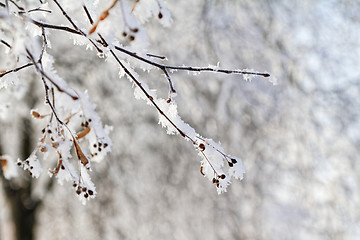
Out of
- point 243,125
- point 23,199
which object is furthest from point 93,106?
point 23,199

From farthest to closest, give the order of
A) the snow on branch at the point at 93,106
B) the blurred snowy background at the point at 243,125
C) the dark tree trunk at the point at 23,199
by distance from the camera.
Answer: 1. the dark tree trunk at the point at 23,199
2. the blurred snowy background at the point at 243,125
3. the snow on branch at the point at 93,106

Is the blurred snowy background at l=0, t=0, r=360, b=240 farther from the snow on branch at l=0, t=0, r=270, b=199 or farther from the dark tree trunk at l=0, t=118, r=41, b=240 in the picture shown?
the snow on branch at l=0, t=0, r=270, b=199

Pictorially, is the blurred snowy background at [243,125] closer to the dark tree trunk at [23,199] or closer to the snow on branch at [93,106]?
the dark tree trunk at [23,199]

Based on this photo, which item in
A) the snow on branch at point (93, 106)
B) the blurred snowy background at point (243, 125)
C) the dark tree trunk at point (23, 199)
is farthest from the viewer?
the dark tree trunk at point (23, 199)

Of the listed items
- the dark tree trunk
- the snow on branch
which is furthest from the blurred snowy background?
the snow on branch

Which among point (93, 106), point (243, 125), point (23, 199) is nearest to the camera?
point (93, 106)

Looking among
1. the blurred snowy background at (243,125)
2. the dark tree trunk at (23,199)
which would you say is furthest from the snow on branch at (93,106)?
the dark tree trunk at (23,199)

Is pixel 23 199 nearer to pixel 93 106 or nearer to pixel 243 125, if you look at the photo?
pixel 243 125

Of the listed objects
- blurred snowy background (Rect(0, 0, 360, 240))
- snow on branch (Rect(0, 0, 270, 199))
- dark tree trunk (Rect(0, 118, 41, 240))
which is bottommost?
snow on branch (Rect(0, 0, 270, 199))

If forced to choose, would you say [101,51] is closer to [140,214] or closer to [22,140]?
[140,214]
